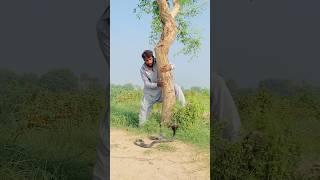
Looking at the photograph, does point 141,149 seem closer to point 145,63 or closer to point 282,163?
point 145,63

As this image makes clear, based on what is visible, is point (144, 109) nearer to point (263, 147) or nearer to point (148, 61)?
point (148, 61)

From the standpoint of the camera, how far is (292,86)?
237 inches

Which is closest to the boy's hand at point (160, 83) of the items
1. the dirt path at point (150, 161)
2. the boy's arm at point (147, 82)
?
the boy's arm at point (147, 82)

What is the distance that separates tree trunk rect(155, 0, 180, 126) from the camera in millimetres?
3846

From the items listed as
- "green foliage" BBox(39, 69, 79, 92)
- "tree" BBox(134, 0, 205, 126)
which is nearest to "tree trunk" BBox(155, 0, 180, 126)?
"tree" BBox(134, 0, 205, 126)

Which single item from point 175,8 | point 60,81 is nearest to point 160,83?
point 175,8

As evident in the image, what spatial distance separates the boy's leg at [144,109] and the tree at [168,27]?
0.52 feet

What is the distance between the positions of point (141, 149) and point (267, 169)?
1118 millimetres

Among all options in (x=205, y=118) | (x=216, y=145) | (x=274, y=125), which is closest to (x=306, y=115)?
(x=274, y=125)

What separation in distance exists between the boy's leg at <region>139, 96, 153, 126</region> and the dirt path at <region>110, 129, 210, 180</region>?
0.15 meters

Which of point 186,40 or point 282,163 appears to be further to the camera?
point 282,163

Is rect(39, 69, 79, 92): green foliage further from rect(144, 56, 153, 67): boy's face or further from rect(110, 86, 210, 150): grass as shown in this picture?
rect(144, 56, 153, 67): boy's face

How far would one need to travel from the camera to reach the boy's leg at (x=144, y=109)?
3.94 m

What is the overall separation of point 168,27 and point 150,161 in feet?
2.97
